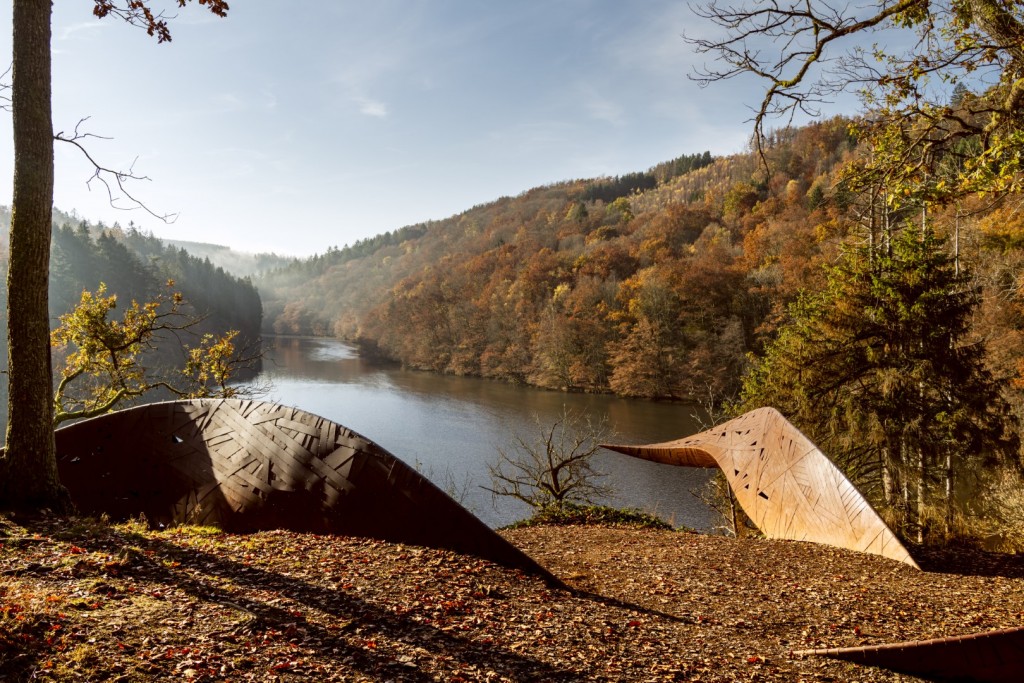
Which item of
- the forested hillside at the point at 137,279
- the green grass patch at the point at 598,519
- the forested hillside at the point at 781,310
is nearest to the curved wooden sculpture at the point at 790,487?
the green grass patch at the point at 598,519

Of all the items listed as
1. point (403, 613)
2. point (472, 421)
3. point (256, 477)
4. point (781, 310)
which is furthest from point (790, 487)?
point (472, 421)

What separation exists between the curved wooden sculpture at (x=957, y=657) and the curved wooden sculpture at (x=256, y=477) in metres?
2.42

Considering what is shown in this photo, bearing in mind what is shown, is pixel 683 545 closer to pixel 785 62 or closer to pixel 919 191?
pixel 919 191

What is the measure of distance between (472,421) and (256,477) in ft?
79.9

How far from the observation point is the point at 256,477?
5738mm

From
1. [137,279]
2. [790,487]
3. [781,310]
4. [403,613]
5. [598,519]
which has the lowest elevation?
[598,519]

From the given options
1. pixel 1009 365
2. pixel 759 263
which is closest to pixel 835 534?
pixel 1009 365

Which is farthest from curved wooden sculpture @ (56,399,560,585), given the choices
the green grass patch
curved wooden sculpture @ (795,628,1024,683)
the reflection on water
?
the green grass patch

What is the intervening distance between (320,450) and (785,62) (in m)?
5.42

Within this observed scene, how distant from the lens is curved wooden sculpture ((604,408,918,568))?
680 cm

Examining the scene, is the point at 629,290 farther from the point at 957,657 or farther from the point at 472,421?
the point at 957,657

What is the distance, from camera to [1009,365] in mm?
15219

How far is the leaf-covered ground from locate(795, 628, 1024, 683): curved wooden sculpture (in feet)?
0.43

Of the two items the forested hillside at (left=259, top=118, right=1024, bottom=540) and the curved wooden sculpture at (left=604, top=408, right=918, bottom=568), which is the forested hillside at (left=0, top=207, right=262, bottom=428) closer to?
the forested hillside at (left=259, top=118, right=1024, bottom=540)
